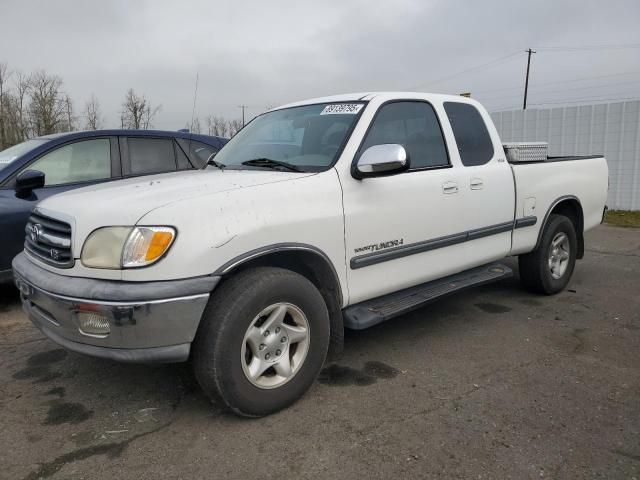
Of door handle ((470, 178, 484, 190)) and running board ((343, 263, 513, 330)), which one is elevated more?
door handle ((470, 178, 484, 190))

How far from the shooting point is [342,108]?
12.1 ft

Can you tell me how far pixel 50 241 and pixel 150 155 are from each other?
9.94 feet

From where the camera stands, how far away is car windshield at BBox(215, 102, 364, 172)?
3.39 m

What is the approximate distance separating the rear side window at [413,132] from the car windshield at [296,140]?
19 cm

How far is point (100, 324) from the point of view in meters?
2.51

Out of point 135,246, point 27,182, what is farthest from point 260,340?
point 27,182

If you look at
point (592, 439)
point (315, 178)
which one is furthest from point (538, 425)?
point (315, 178)

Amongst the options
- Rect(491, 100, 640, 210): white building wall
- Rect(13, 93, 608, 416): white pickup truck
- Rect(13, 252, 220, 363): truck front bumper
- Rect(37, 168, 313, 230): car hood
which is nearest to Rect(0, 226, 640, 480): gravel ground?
Rect(13, 93, 608, 416): white pickup truck

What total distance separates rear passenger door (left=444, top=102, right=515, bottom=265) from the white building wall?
26.9ft

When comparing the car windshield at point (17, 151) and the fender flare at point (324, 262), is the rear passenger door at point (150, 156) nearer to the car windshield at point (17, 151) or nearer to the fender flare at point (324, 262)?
the car windshield at point (17, 151)

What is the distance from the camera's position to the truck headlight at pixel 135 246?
246cm

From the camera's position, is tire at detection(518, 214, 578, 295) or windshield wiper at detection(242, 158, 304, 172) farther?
tire at detection(518, 214, 578, 295)

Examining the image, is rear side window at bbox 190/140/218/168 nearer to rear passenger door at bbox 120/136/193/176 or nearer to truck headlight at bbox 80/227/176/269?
rear passenger door at bbox 120/136/193/176

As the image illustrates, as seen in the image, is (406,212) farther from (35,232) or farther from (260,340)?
(35,232)
